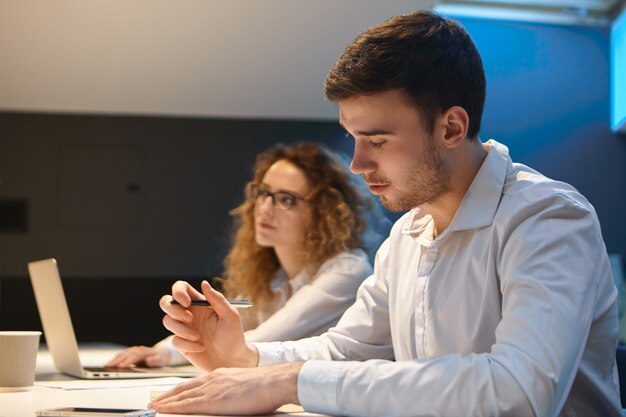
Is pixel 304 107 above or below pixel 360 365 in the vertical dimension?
above

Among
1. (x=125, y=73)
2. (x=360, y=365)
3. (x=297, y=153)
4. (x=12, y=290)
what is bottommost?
(x=12, y=290)

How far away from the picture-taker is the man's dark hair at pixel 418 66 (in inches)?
57.6

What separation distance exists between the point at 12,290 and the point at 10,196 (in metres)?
0.45

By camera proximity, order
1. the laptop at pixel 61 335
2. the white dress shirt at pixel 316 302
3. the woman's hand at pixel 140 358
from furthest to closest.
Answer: the white dress shirt at pixel 316 302, the woman's hand at pixel 140 358, the laptop at pixel 61 335

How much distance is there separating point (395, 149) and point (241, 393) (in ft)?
1.63

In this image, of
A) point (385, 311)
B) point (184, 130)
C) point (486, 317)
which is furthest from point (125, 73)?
point (486, 317)

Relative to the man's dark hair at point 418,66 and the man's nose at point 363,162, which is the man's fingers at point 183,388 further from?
the man's dark hair at point 418,66

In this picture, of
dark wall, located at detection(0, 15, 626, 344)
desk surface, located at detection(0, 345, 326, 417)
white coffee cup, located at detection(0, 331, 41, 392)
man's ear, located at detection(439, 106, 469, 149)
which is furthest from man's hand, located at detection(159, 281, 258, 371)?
dark wall, located at detection(0, 15, 626, 344)

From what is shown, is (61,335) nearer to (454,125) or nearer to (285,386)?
(285,386)

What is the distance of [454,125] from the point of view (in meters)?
1.51

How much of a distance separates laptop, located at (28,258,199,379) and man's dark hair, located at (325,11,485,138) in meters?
0.89

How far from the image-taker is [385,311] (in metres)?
1.79

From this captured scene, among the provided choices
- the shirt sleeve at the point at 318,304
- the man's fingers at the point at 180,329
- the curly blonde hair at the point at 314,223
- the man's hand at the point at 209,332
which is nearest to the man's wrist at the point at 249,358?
the man's hand at the point at 209,332

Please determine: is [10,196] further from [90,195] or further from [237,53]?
[237,53]
